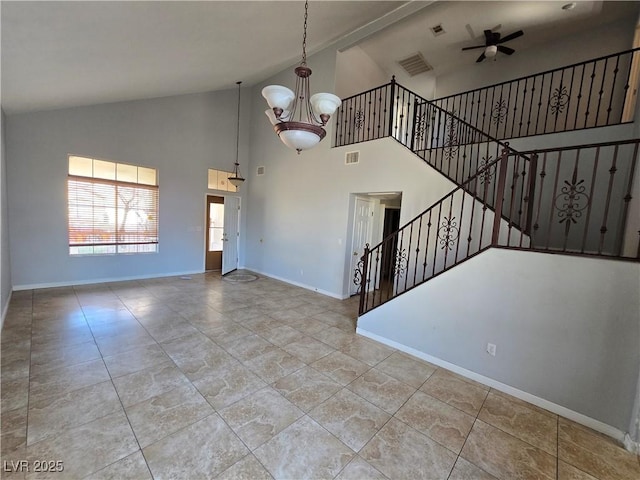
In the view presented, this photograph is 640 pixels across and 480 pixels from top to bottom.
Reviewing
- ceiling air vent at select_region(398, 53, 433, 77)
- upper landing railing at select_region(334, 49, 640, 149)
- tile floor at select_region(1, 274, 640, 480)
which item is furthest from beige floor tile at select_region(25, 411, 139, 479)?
ceiling air vent at select_region(398, 53, 433, 77)

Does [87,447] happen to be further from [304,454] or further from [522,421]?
[522,421]

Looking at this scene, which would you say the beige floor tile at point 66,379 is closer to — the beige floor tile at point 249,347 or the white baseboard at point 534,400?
the beige floor tile at point 249,347

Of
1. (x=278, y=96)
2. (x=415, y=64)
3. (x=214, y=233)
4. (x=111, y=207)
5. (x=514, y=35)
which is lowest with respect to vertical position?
(x=214, y=233)

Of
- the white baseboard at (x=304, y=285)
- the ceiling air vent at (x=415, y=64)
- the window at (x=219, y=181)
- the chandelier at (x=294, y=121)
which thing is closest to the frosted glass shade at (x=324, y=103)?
the chandelier at (x=294, y=121)

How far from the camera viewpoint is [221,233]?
778cm

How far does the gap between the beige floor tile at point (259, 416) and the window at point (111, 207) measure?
17.8 feet

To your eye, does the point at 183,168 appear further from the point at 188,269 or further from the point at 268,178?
the point at 188,269

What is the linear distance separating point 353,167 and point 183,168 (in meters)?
4.40

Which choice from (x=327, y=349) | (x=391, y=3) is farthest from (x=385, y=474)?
(x=391, y=3)

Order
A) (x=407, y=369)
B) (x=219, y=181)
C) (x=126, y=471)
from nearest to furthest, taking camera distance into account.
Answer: (x=126, y=471), (x=407, y=369), (x=219, y=181)

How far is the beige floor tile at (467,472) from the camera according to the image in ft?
5.77

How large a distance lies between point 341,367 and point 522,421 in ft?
5.61

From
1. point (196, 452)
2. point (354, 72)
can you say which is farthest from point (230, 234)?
point (196, 452)

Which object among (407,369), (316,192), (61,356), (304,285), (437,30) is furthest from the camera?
(304,285)
